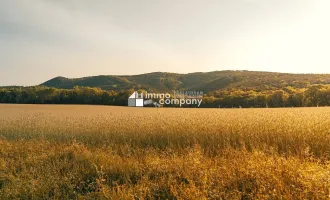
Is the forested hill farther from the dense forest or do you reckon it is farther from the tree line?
the tree line

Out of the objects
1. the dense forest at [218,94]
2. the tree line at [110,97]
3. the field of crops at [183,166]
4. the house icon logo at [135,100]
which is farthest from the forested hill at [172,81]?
the field of crops at [183,166]

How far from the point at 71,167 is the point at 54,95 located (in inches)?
2009

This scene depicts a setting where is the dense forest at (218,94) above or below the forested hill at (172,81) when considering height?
below

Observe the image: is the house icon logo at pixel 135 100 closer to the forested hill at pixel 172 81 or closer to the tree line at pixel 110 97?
the tree line at pixel 110 97

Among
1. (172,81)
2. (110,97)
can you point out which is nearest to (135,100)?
(110,97)

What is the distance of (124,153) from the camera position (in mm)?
6688

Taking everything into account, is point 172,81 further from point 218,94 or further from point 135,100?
point 135,100

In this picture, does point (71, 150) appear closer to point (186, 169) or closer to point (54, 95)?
point (186, 169)

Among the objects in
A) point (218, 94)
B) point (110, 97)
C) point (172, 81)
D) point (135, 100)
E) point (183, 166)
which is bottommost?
point (183, 166)

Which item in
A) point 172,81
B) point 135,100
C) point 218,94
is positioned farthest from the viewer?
point 172,81

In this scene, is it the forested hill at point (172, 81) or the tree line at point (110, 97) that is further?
the forested hill at point (172, 81)

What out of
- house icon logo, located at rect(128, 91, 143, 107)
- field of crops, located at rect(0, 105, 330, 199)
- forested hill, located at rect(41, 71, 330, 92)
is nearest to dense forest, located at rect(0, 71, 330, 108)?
forested hill, located at rect(41, 71, 330, 92)

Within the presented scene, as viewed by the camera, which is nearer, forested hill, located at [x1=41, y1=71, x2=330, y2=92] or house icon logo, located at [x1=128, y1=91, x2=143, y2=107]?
house icon logo, located at [x1=128, y1=91, x2=143, y2=107]

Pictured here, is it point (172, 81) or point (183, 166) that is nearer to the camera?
point (183, 166)
